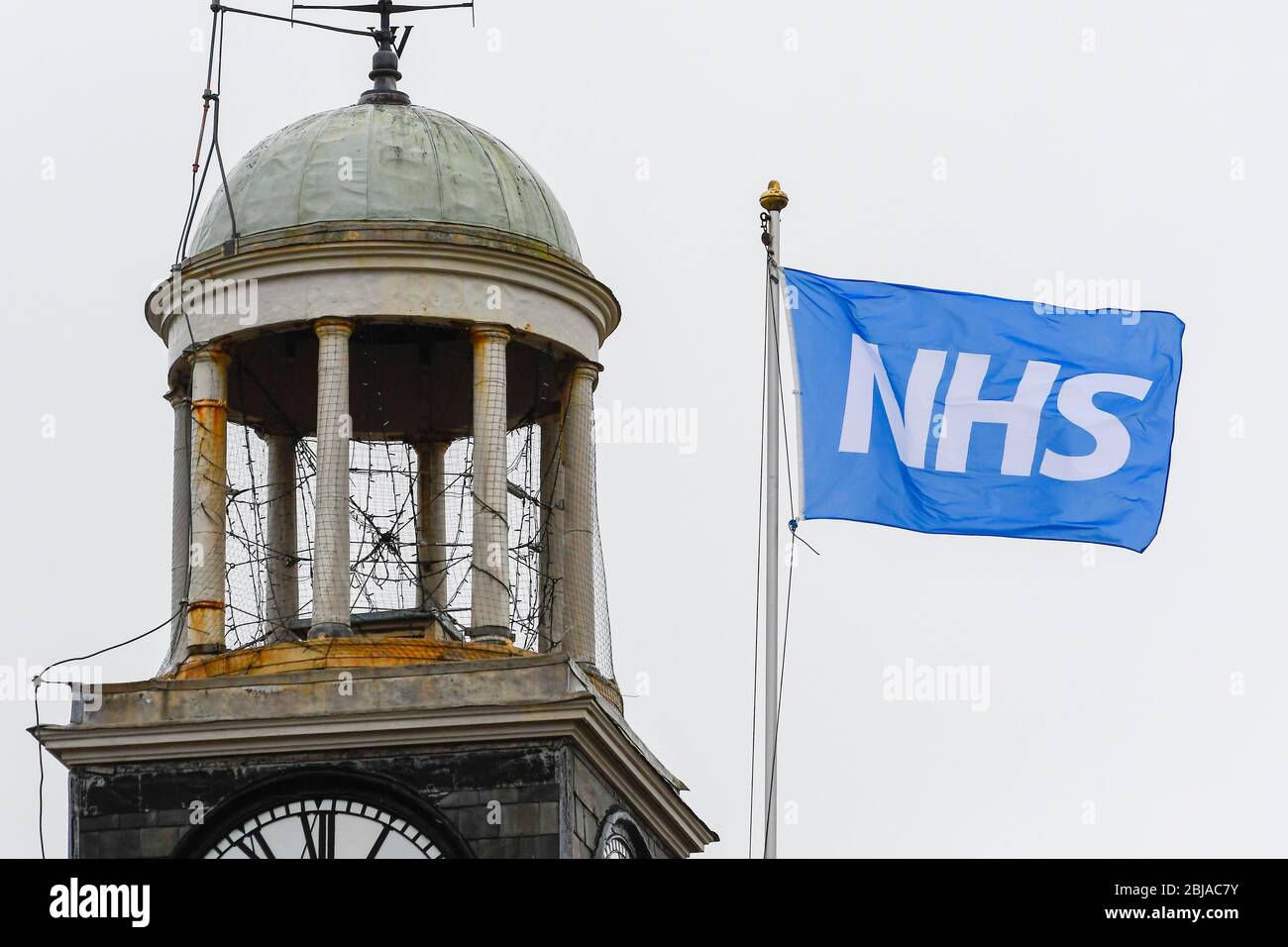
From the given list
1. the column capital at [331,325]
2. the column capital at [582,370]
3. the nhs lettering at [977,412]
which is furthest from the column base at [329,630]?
the nhs lettering at [977,412]

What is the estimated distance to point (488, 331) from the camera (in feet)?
224

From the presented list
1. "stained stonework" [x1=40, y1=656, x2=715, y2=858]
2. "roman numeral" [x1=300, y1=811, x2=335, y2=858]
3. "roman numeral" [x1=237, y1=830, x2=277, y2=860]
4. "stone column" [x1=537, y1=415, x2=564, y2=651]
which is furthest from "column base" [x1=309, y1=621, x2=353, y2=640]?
"stone column" [x1=537, y1=415, x2=564, y2=651]

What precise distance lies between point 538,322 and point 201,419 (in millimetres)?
5467

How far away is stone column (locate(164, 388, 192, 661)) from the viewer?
224 feet

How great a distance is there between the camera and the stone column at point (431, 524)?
233ft

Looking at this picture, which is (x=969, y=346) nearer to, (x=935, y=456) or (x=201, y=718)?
(x=935, y=456)

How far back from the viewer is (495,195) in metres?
69.6

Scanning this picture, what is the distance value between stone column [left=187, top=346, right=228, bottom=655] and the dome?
2.14 meters

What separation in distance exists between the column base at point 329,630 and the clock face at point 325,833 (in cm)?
283

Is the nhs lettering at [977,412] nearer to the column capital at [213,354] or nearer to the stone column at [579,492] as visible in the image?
the stone column at [579,492]

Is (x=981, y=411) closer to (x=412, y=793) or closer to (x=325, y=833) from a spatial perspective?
(x=412, y=793)

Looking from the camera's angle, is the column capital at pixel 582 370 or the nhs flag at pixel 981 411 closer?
the nhs flag at pixel 981 411

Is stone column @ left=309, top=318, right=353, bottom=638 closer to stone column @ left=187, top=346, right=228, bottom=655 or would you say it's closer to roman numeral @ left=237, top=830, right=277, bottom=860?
stone column @ left=187, top=346, right=228, bottom=655

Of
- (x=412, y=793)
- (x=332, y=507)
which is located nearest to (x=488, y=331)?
(x=332, y=507)
